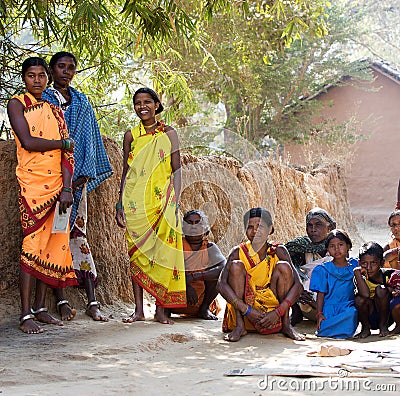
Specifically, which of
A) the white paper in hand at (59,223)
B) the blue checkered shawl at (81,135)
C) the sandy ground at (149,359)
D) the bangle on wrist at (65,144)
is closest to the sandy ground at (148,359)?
the sandy ground at (149,359)

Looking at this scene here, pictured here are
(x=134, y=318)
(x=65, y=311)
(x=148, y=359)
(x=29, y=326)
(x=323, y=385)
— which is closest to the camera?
(x=323, y=385)

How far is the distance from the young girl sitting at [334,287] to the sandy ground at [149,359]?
0.59 ft

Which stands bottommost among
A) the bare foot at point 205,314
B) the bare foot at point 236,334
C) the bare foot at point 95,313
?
the bare foot at point 205,314

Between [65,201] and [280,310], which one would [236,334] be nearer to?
[280,310]

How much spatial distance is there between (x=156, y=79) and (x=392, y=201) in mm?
12936

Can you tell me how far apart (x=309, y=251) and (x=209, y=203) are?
9.40ft

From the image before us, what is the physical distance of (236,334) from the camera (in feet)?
Result: 13.7

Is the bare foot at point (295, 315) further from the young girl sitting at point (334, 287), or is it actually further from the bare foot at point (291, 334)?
the bare foot at point (291, 334)

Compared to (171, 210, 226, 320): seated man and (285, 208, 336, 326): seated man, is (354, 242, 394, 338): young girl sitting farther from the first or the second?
(171, 210, 226, 320): seated man

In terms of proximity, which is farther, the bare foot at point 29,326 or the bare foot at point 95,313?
the bare foot at point 95,313

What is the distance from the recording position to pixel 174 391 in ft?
9.00

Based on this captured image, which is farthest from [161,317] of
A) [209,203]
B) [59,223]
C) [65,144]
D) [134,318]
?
[209,203]

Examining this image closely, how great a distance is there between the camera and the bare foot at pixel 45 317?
13.9ft

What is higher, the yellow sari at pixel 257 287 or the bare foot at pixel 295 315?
the yellow sari at pixel 257 287
